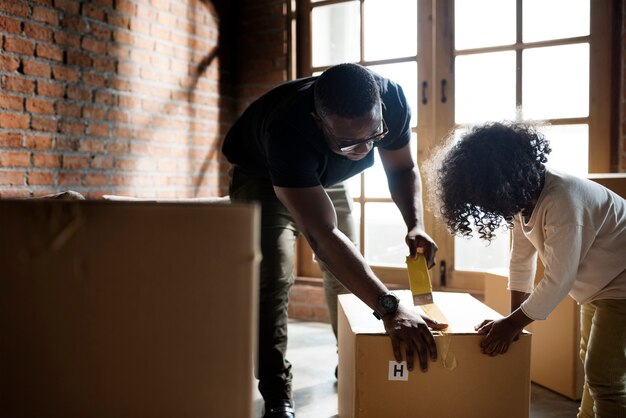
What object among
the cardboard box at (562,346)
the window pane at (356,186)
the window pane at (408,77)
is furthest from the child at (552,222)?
the window pane at (356,186)

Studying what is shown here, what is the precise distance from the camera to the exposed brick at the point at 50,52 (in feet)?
7.79

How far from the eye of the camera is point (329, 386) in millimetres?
2209

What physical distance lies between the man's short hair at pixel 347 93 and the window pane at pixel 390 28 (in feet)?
5.57

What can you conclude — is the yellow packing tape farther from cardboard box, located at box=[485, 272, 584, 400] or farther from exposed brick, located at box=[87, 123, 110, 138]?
exposed brick, located at box=[87, 123, 110, 138]

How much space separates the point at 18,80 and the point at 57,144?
0.30 metres

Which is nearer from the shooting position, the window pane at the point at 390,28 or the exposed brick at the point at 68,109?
the exposed brick at the point at 68,109

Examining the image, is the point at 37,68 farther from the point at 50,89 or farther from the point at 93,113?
the point at 93,113

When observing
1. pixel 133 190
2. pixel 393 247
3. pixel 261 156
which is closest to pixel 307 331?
pixel 393 247

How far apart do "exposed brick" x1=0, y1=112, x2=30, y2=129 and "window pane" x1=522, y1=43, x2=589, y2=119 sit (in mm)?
2290

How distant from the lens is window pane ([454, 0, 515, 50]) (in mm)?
2822

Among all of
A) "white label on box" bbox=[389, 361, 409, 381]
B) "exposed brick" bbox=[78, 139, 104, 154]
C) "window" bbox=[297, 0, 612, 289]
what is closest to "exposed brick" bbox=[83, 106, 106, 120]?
"exposed brick" bbox=[78, 139, 104, 154]

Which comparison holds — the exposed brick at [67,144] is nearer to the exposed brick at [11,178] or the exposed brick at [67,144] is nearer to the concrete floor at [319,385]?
the exposed brick at [11,178]

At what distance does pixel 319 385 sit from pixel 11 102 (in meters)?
1.70

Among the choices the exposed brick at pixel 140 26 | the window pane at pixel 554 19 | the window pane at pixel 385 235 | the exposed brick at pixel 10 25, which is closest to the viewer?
the exposed brick at pixel 10 25
